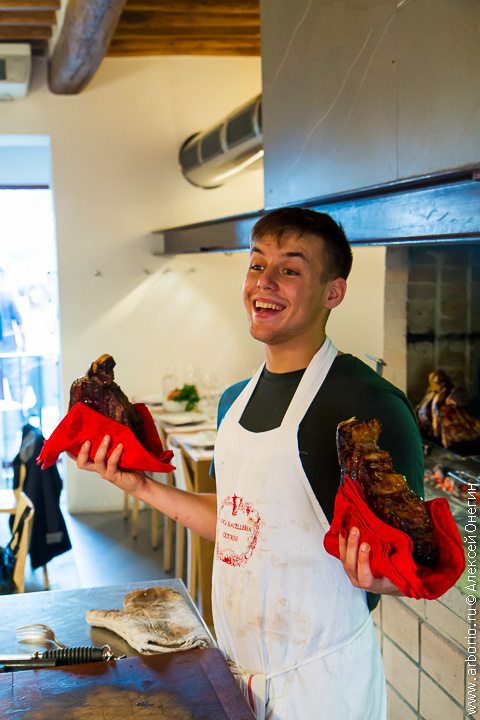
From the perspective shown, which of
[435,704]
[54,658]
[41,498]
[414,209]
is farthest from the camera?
[41,498]

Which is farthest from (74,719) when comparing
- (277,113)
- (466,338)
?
(466,338)

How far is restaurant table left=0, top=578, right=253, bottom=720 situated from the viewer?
4.88 feet

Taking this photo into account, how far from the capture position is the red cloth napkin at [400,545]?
4.48 feet

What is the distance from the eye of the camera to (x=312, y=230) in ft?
6.12

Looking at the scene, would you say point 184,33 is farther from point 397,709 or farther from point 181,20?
point 397,709

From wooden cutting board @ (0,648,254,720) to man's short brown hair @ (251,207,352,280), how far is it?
912mm

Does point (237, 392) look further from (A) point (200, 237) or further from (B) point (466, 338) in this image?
(A) point (200, 237)

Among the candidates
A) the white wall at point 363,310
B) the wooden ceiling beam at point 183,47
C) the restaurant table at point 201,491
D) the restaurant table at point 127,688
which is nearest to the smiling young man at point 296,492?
the restaurant table at point 127,688

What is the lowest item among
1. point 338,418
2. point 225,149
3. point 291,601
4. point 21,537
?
point 21,537

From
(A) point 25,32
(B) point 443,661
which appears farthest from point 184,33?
(B) point 443,661

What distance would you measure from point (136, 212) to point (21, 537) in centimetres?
316

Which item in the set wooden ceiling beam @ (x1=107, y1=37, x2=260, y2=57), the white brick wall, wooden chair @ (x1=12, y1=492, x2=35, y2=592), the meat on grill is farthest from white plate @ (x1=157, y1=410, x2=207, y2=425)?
wooden ceiling beam @ (x1=107, y1=37, x2=260, y2=57)

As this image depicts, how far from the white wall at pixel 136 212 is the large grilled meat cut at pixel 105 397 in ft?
15.3

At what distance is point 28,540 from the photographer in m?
4.57
